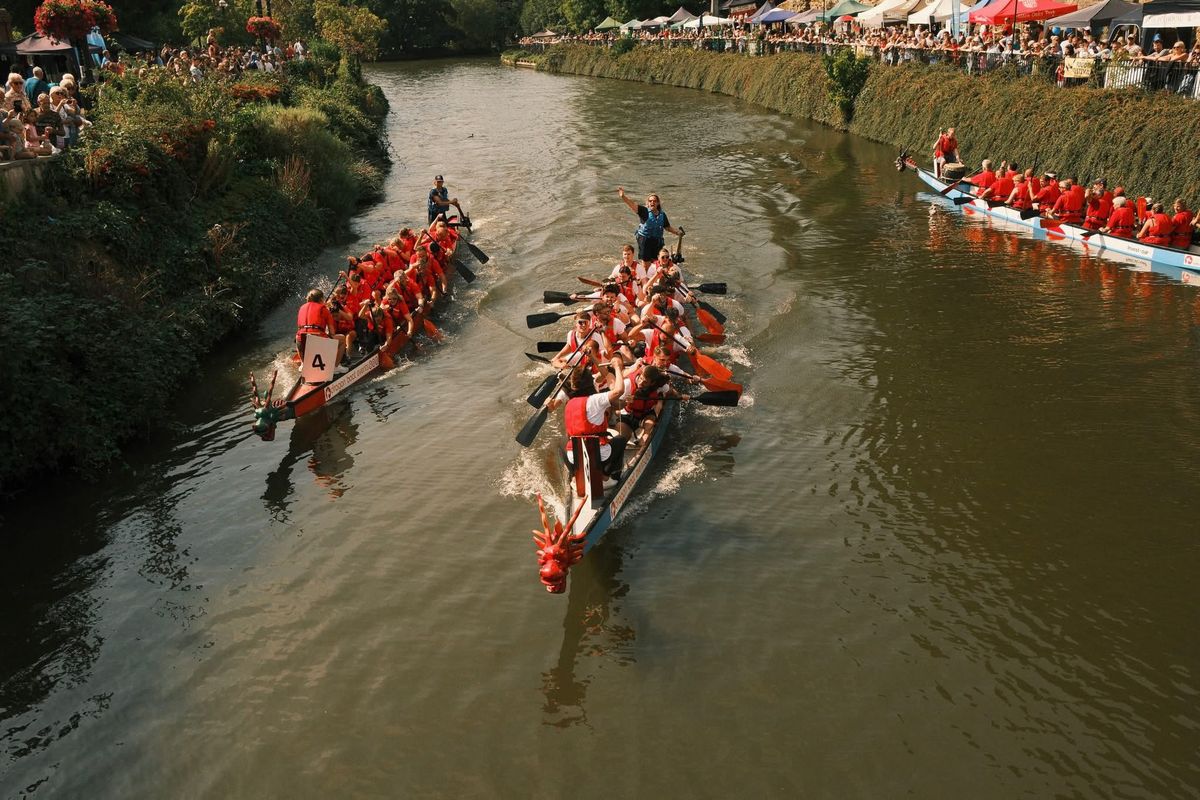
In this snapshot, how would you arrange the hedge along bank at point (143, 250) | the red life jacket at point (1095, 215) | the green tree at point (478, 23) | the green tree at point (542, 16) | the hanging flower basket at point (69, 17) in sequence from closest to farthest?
the hedge along bank at point (143, 250) < the hanging flower basket at point (69, 17) < the red life jacket at point (1095, 215) < the green tree at point (478, 23) < the green tree at point (542, 16)

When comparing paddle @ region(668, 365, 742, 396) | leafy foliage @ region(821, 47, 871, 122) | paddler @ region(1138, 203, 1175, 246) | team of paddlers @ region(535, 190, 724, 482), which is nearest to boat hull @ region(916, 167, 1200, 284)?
paddler @ region(1138, 203, 1175, 246)

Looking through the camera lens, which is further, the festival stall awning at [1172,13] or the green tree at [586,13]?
the green tree at [586,13]

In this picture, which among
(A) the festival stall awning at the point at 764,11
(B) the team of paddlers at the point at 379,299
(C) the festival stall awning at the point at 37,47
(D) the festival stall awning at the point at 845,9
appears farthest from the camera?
(A) the festival stall awning at the point at 764,11

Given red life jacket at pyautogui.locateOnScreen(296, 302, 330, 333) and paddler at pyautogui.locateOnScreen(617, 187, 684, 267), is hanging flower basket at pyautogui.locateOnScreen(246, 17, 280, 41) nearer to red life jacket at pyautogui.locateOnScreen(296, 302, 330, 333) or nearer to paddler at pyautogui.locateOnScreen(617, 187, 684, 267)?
paddler at pyautogui.locateOnScreen(617, 187, 684, 267)

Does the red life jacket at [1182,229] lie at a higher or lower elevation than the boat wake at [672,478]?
higher

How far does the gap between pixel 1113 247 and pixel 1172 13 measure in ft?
22.1

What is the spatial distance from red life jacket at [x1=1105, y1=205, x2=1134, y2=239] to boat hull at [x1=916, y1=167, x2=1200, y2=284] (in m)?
0.15

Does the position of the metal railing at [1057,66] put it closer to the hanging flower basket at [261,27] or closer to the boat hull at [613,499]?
the boat hull at [613,499]

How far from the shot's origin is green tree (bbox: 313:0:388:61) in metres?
57.9

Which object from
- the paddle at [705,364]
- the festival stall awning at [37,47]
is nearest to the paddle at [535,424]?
the paddle at [705,364]

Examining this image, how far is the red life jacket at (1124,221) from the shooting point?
18.8 m

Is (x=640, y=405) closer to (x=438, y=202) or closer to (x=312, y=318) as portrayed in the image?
(x=312, y=318)

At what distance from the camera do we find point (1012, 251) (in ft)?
67.1

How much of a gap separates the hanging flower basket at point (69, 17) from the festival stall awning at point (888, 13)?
2900cm
